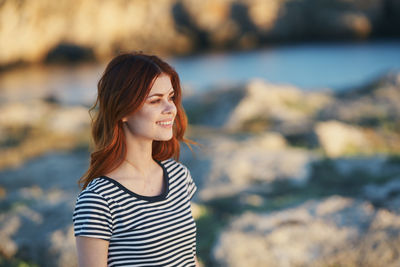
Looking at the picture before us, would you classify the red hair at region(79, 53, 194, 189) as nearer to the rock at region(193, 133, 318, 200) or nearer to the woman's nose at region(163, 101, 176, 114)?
the woman's nose at region(163, 101, 176, 114)

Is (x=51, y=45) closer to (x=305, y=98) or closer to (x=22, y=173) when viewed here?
(x=305, y=98)

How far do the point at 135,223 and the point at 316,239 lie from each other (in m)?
2.94

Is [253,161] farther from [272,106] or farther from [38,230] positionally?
[272,106]

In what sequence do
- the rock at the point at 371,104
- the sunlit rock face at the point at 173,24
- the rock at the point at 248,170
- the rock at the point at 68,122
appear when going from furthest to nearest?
the sunlit rock face at the point at 173,24, the rock at the point at 68,122, the rock at the point at 371,104, the rock at the point at 248,170

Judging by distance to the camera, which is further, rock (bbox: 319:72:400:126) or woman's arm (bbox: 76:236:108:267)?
rock (bbox: 319:72:400:126)

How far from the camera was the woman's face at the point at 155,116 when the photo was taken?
7.89ft

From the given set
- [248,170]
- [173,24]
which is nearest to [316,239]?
[248,170]

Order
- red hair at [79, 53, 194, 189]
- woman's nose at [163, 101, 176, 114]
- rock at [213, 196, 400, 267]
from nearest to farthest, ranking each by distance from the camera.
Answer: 1. red hair at [79, 53, 194, 189]
2. woman's nose at [163, 101, 176, 114]
3. rock at [213, 196, 400, 267]

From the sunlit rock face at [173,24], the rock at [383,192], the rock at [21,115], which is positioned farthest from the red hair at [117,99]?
the sunlit rock face at [173,24]

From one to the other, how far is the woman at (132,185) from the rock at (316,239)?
216 centimetres

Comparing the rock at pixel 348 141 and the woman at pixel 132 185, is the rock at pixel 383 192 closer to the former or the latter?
the woman at pixel 132 185

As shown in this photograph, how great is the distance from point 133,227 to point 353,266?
9.30ft

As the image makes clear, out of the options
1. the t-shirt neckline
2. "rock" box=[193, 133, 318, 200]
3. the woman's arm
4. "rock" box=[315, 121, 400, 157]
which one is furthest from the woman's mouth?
"rock" box=[315, 121, 400, 157]

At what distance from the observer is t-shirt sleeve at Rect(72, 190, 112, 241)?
7.15 ft
